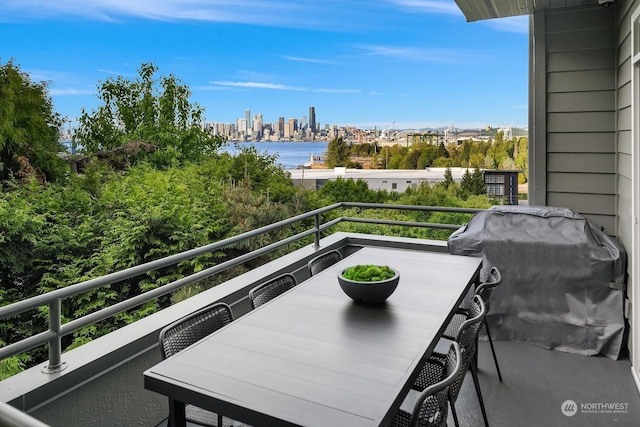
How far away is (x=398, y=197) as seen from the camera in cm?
880

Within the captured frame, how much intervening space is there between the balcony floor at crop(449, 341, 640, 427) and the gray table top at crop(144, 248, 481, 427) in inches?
27.5

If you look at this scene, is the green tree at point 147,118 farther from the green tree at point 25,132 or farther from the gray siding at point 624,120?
the gray siding at point 624,120

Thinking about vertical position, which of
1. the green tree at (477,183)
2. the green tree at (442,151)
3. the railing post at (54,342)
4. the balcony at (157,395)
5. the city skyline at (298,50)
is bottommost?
the balcony at (157,395)

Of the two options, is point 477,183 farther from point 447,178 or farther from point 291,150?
point 291,150

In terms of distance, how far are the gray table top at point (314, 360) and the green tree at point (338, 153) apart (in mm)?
7460

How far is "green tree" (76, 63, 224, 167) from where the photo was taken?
455 inches

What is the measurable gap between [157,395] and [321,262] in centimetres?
120

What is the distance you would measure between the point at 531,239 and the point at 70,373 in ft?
8.94

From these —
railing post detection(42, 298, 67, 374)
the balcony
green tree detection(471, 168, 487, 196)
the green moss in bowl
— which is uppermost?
green tree detection(471, 168, 487, 196)

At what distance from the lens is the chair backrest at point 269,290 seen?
7.49 feet

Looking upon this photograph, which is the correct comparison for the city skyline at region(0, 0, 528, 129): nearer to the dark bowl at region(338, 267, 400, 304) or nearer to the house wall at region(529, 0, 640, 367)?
the house wall at region(529, 0, 640, 367)

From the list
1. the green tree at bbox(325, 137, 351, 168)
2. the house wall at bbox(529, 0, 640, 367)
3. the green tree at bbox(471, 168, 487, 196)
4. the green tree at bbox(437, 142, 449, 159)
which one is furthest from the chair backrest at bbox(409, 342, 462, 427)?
the green tree at bbox(325, 137, 351, 168)

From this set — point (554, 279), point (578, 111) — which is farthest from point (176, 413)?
point (578, 111)
